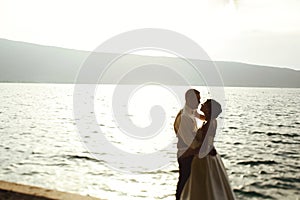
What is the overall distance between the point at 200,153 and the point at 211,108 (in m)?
0.76

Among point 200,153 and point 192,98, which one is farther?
point 200,153

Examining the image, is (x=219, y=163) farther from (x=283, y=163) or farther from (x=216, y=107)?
(x=283, y=163)

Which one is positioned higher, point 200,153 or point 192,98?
point 192,98

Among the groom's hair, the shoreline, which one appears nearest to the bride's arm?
the groom's hair

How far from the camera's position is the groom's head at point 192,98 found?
5.50 metres

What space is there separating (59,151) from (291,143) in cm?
1973

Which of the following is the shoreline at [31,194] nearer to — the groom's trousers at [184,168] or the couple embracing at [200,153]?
the groom's trousers at [184,168]

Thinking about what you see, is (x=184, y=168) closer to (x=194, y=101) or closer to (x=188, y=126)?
(x=188, y=126)

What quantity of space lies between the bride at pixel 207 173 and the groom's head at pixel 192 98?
5.0 inches

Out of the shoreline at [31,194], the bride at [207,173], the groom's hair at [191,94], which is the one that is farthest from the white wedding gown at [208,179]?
the shoreline at [31,194]

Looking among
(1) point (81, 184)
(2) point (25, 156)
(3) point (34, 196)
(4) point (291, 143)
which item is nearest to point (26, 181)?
(1) point (81, 184)

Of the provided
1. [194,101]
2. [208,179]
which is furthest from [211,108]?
[208,179]

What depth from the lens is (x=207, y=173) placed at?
18.7ft

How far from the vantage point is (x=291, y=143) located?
101ft
